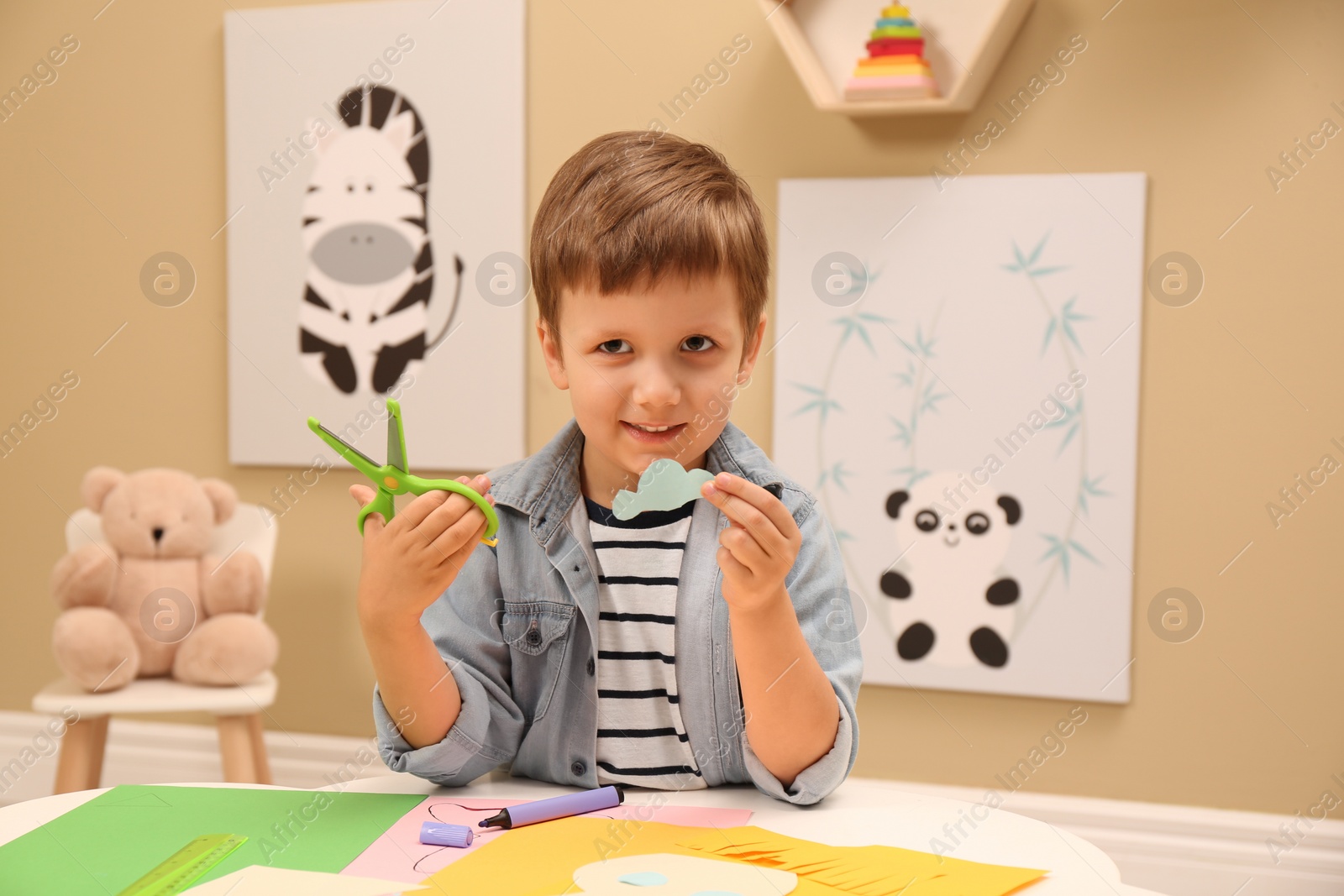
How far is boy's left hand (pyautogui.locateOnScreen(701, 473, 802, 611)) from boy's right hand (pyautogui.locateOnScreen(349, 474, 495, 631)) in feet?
0.57

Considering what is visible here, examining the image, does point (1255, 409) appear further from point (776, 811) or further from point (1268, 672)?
point (776, 811)

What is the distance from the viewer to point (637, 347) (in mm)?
843

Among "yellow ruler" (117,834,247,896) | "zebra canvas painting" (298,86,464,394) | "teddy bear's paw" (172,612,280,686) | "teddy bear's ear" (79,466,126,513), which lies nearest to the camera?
"yellow ruler" (117,834,247,896)

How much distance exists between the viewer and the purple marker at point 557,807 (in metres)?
0.75

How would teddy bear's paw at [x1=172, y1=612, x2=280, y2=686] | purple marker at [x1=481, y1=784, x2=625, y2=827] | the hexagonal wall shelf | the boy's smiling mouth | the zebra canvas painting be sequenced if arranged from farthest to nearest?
the zebra canvas painting → teddy bear's paw at [x1=172, y1=612, x2=280, y2=686] → the hexagonal wall shelf → the boy's smiling mouth → purple marker at [x1=481, y1=784, x2=625, y2=827]

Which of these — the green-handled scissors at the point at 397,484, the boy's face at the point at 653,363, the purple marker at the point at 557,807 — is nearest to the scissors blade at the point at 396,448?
the green-handled scissors at the point at 397,484

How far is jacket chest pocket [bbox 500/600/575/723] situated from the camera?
0.92 meters

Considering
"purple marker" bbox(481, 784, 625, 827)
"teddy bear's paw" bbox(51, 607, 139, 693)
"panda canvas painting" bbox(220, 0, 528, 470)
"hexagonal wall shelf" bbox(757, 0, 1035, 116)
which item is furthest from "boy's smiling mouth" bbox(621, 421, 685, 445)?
"teddy bear's paw" bbox(51, 607, 139, 693)

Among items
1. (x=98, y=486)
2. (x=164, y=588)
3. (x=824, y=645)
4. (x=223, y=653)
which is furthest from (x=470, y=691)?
(x=98, y=486)

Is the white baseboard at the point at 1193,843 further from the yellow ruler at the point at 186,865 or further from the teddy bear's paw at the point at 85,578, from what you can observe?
the yellow ruler at the point at 186,865

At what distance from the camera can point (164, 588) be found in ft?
6.21

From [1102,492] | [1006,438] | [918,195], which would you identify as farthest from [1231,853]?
[918,195]

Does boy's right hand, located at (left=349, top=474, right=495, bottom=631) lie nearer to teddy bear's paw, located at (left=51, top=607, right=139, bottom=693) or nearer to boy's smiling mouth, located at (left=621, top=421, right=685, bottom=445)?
boy's smiling mouth, located at (left=621, top=421, right=685, bottom=445)

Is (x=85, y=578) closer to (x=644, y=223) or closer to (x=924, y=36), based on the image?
(x=644, y=223)
